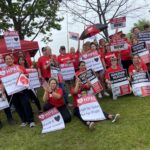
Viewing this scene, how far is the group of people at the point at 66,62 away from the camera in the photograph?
1020 cm

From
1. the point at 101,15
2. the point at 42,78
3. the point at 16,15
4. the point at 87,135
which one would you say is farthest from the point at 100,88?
the point at 16,15

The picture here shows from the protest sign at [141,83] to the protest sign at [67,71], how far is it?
227 cm

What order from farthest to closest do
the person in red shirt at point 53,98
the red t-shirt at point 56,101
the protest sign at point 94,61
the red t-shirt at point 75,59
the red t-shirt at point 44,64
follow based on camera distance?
the red t-shirt at point 75,59 < the protest sign at point 94,61 < the red t-shirt at point 44,64 < the red t-shirt at point 56,101 < the person in red shirt at point 53,98

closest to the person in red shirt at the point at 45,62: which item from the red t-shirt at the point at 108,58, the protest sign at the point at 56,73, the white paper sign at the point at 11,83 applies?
the protest sign at the point at 56,73

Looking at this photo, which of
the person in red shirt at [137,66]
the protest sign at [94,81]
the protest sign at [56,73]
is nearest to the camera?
the protest sign at [94,81]

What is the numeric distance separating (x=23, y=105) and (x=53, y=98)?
911 mm

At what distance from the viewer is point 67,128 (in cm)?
996

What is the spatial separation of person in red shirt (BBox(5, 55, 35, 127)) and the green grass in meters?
0.26

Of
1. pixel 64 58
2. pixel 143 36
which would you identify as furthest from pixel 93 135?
pixel 143 36

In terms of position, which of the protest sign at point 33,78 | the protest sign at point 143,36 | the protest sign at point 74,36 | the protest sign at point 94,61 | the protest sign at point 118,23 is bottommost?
the protest sign at point 33,78

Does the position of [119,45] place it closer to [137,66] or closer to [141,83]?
[137,66]

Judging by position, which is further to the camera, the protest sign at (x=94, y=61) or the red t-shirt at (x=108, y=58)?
the red t-shirt at (x=108, y=58)

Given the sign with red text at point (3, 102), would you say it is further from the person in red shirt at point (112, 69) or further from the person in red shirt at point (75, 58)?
the person in red shirt at point (75, 58)

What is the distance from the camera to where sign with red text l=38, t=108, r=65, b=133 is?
991 cm
